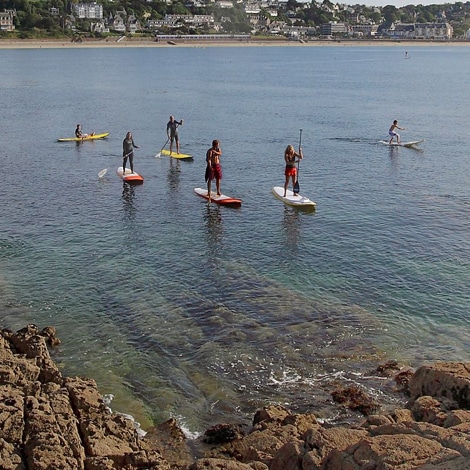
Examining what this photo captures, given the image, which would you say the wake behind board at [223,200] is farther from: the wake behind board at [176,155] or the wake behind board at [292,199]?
the wake behind board at [176,155]

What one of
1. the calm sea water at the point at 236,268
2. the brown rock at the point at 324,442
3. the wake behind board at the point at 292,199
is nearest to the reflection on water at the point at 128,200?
the calm sea water at the point at 236,268

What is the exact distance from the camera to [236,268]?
19.2 metres

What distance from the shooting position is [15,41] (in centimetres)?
19238

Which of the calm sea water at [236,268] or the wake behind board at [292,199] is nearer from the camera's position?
the calm sea water at [236,268]

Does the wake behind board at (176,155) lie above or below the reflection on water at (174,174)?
above

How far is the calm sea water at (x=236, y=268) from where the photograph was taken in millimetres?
13289

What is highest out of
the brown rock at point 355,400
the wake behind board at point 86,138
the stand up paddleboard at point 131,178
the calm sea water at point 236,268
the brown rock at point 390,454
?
the wake behind board at point 86,138

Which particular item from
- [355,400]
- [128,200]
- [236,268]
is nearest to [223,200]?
[128,200]

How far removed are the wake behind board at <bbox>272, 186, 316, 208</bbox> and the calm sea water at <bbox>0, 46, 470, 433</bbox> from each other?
1.58ft

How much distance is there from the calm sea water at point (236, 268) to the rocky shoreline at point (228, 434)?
0.86 metres

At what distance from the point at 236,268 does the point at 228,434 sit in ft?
28.7

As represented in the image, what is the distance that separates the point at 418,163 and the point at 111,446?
29.6 meters

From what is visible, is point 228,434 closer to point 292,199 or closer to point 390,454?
point 390,454

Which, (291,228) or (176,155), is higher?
(176,155)
